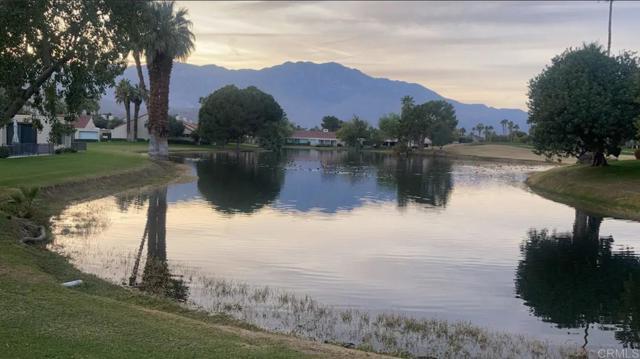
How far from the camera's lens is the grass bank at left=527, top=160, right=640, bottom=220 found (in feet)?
132

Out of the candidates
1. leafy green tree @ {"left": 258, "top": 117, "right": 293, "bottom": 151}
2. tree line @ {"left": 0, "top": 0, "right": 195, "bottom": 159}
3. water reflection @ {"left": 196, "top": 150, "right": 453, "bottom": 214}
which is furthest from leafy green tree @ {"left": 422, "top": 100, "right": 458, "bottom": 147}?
tree line @ {"left": 0, "top": 0, "right": 195, "bottom": 159}

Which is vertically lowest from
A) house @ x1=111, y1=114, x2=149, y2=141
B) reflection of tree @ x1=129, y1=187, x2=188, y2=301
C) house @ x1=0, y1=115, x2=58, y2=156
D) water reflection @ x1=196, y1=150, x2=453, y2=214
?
reflection of tree @ x1=129, y1=187, x2=188, y2=301

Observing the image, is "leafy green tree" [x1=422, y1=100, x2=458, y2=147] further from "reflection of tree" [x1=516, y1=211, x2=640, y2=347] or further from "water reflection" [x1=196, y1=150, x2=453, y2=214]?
"reflection of tree" [x1=516, y1=211, x2=640, y2=347]

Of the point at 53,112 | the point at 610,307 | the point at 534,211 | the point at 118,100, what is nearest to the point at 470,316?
the point at 610,307

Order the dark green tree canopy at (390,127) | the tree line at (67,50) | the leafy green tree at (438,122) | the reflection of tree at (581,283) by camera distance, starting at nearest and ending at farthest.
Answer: the reflection of tree at (581,283)
the tree line at (67,50)
the leafy green tree at (438,122)
the dark green tree canopy at (390,127)

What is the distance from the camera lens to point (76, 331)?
1043 centimetres

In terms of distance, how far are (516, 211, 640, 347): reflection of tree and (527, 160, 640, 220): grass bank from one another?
12.8 metres

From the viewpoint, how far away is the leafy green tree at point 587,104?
48.8 meters

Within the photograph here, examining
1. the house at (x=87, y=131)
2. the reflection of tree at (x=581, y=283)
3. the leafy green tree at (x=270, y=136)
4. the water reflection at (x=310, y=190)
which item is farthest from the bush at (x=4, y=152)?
the leafy green tree at (x=270, y=136)

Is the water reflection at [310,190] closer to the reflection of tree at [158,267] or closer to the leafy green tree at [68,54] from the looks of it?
the reflection of tree at [158,267]

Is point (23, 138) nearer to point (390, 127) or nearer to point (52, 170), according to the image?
point (52, 170)

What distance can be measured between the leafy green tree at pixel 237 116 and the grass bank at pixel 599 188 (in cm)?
8127

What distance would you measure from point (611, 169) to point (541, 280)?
35999mm

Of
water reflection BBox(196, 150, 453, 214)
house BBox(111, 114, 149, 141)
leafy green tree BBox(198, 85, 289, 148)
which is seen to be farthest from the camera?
house BBox(111, 114, 149, 141)
